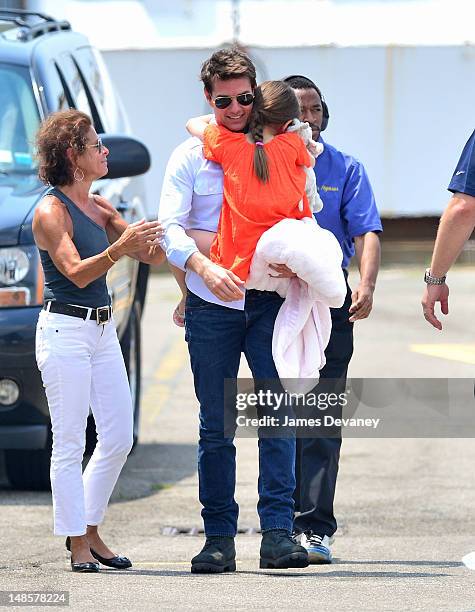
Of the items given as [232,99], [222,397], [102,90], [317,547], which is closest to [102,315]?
[222,397]

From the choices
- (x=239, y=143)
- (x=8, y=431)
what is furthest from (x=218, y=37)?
(x=239, y=143)

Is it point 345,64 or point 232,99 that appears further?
point 345,64

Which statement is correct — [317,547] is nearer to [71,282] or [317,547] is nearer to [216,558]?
[216,558]

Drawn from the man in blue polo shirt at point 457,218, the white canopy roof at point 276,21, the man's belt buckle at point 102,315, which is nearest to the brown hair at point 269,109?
the man in blue polo shirt at point 457,218

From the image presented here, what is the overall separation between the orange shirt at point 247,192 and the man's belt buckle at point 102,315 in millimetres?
493

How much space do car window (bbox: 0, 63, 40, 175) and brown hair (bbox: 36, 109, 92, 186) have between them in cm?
206

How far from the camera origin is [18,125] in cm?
805

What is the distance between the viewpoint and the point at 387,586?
5.39 m

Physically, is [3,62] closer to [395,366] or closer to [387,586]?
[387,586]

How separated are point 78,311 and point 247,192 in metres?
0.79

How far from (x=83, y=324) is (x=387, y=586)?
57.9 inches

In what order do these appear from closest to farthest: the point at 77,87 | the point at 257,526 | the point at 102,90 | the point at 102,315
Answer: the point at 102,315 → the point at 257,526 → the point at 77,87 → the point at 102,90

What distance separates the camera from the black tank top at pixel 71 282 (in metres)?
5.80

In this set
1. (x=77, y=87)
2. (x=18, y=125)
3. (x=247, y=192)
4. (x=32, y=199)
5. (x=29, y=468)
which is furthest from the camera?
(x=77, y=87)
